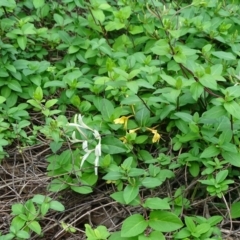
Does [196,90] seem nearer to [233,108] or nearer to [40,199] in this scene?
[233,108]

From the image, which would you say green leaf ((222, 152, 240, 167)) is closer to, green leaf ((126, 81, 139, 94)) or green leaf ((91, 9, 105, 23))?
green leaf ((126, 81, 139, 94))

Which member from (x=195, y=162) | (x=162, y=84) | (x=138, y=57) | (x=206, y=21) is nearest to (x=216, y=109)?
(x=195, y=162)

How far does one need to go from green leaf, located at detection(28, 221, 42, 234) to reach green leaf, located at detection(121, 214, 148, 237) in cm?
34

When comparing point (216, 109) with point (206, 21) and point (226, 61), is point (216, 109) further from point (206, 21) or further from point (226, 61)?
point (206, 21)

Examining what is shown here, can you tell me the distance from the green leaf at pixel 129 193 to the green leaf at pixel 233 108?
1.56 feet

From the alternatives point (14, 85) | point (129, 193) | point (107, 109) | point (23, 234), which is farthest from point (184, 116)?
point (14, 85)

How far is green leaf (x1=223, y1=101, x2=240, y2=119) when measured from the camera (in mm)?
2145

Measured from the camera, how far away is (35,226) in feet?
6.98

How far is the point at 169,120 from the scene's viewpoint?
2547 millimetres

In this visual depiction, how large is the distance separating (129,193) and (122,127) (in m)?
0.45

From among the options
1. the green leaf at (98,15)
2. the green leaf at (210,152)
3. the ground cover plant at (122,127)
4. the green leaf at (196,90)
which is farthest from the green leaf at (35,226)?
the green leaf at (98,15)

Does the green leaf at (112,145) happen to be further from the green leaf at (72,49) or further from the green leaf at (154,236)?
the green leaf at (72,49)

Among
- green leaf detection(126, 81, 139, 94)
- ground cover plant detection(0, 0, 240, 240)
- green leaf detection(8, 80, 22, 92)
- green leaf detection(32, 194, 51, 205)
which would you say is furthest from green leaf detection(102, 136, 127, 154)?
green leaf detection(8, 80, 22, 92)

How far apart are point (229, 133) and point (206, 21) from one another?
94cm
